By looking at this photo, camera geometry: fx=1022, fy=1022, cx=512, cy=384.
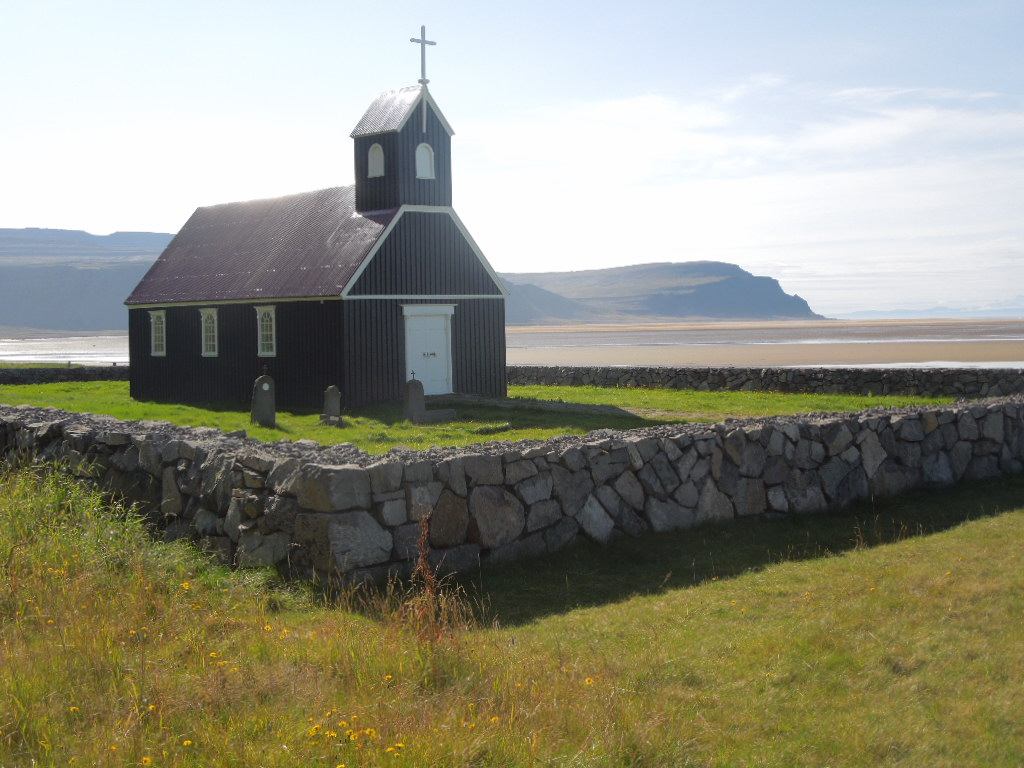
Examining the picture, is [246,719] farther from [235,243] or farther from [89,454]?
[235,243]

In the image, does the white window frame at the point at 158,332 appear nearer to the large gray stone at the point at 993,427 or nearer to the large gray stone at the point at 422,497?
the large gray stone at the point at 422,497

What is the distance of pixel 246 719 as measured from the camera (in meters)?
5.69

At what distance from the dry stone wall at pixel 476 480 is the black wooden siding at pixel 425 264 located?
12.3 m

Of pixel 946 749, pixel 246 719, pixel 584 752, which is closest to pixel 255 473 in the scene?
pixel 246 719

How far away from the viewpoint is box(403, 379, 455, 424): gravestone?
72.3 ft

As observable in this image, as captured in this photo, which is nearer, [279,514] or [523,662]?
[523,662]

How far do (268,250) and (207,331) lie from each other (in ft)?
9.60

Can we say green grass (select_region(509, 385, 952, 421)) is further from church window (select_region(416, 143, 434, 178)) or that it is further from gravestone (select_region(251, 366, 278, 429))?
gravestone (select_region(251, 366, 278, 429))

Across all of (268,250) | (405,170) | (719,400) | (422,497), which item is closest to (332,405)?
(405,170)

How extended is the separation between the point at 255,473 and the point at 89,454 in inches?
132

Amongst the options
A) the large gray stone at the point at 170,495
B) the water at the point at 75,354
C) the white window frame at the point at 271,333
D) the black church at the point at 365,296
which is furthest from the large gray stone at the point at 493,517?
the water at the point at 75,354

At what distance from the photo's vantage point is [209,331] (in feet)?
95.8

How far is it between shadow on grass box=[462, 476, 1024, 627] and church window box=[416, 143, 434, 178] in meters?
17.0

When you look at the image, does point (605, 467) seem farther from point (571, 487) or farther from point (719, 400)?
point (719, 400)
